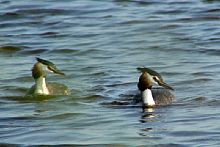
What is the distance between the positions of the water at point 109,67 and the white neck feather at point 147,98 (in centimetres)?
19

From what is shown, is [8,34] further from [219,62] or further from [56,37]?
[219,62]

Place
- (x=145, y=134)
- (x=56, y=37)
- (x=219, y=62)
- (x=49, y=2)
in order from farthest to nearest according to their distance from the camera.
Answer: (x=49, y=2), (x=56, y=37), (x=219, y=62), (x=145, y=134)

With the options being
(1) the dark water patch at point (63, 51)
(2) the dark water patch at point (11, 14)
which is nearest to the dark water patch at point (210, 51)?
(1) the dark water patch at point (63, 51)

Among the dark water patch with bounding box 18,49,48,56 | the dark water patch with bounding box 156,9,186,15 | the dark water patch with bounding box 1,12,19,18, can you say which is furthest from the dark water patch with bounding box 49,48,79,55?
the dark water patch with bounding box 1,12,19,18

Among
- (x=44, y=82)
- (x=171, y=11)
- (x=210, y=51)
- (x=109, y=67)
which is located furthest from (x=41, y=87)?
(x=171, y=11)

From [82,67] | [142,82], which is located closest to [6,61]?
[82,67]

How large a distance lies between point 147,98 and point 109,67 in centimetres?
345

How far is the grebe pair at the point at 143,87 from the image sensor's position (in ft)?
53.0

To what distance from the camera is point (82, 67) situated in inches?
774

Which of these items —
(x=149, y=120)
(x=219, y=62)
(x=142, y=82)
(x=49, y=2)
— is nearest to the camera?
(x=149, y=120)

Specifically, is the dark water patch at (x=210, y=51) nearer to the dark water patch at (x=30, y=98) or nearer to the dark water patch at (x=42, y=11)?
the dark water patch at (x=30, y=98)

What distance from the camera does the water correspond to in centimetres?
1406

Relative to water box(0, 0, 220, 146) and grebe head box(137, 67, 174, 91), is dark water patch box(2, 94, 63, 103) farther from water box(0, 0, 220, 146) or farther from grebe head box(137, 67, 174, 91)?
grebe head box(137, 67, 174, 91)

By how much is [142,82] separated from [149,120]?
4.72ft
